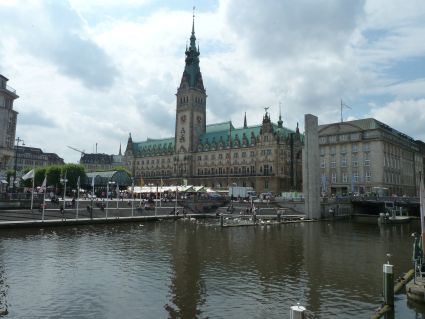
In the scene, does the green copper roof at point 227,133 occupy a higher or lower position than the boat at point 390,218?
higher

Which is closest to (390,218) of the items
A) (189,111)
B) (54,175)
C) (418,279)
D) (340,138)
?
A: (340,138)

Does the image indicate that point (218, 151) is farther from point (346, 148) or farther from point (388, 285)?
point (388, 285)

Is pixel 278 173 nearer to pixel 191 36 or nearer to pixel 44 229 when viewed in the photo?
pixel 191 36

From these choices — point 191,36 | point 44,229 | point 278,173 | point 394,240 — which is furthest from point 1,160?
point 191,36

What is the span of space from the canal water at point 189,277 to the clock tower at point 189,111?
410ft

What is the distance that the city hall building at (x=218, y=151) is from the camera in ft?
472

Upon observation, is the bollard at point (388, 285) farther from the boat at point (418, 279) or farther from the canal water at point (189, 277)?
the boat at point (418, 279)

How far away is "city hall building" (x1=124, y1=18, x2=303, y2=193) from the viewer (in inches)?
5660

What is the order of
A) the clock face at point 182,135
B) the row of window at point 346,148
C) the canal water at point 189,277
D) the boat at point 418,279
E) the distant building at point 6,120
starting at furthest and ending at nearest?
the clock face at point 182,135 < the row of window at point 346,148 < the distant building at point 6,120 < the boat at point 418,279 < the canal water at point 189,277

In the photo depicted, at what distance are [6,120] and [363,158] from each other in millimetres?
102597

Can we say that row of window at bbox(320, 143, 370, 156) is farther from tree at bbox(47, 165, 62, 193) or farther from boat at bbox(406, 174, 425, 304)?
boat at bbox(406, 174, 425, 304)

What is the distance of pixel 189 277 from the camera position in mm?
27750

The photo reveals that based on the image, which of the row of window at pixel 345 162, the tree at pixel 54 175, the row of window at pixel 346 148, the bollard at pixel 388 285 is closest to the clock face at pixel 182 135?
the tree at pixel 54 175

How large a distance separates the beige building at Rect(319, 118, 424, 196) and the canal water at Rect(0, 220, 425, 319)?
78.5m
